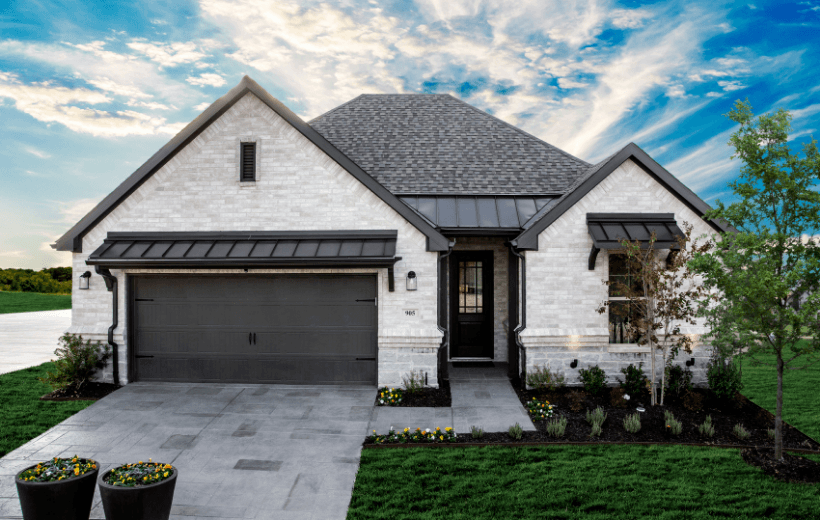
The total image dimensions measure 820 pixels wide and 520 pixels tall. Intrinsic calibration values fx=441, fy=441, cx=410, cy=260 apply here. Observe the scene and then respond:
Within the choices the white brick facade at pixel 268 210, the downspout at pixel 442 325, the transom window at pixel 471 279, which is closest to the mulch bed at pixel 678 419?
the downspout at pixel 442 325

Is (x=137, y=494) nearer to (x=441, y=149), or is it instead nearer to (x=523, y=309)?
(x=523, y=309)

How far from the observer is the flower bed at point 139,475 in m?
4.38

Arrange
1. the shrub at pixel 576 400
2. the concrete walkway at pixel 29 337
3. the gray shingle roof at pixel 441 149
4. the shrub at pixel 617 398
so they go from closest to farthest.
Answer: the shrub at pixel 576 400
the shrub at pixel 617 398
the gray shingle roof at pixel 441 149
the concrete walkway at pixel 29 337

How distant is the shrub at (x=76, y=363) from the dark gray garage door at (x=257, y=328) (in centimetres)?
66

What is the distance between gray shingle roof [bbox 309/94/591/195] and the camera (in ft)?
36.3

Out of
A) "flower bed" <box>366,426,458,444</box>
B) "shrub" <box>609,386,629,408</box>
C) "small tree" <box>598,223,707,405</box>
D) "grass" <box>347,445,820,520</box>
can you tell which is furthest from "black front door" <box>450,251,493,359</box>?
"grass" <box>347,445,820,520</box>

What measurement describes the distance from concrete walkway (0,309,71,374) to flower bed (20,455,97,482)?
896cm

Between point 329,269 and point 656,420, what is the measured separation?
21.8ft

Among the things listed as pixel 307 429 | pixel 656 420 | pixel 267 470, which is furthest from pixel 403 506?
pixel 656 420

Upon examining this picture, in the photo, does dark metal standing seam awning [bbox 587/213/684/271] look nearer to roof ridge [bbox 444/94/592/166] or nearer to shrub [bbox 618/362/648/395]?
shrub [bbox 618/362/648/395]

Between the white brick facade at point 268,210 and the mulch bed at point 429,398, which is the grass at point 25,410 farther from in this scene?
the mulch bed at point 429,398

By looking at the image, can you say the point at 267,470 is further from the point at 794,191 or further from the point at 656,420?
the point at 794,191

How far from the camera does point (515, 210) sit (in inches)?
410

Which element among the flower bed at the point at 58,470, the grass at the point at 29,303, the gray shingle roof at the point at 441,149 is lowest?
the flower bed at the point at 58,470
